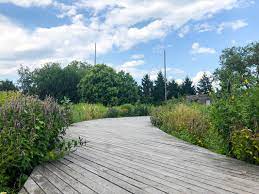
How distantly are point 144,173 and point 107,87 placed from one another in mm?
26523

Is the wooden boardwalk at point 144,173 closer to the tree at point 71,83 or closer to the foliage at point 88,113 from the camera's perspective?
the foliage at point 88,113

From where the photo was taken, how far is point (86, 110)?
18641 mm

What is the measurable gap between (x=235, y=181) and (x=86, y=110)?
15.1 meters

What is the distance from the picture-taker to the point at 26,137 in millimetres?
4707

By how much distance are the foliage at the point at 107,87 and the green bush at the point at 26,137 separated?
24446 millimetres

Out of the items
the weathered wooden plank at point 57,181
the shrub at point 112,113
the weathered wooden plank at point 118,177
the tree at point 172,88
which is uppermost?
the tree at point 172,88

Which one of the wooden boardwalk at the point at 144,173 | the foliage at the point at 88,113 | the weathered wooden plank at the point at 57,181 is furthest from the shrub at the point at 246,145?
the foliage at the point at 88,113

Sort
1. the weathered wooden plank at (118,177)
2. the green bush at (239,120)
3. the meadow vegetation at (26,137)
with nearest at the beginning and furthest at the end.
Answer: the weathered wooden plank at (118,177), the meadow vegetation at (26,137), the green bush at (239,120)

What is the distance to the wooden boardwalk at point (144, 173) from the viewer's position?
3736 mm

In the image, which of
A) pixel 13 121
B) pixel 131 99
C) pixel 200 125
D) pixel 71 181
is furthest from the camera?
pixel 131 99

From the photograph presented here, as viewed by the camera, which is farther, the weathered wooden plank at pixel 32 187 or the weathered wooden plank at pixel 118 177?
the weathered wooden plank at pixel 32 187

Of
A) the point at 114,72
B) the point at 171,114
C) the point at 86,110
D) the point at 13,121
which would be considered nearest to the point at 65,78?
the point at 114,72

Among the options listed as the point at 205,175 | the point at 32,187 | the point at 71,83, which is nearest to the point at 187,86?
the point at 71,83

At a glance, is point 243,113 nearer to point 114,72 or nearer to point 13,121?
point 13,121
